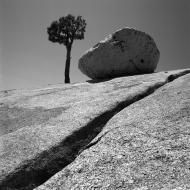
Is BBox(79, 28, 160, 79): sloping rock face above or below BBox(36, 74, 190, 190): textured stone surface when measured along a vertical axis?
above

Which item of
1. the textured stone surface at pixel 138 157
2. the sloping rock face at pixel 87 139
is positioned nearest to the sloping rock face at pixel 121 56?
the sloping rock face at pixel 87 139

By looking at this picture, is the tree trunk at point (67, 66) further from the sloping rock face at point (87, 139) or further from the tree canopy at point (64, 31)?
the sloping rock face at point (87, 139)

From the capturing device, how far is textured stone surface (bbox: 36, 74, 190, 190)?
6844 mm

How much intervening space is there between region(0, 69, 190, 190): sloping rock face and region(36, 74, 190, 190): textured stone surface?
3 cm

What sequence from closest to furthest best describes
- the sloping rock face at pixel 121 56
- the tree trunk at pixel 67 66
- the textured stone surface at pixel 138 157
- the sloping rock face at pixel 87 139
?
the textured stone surface at pixel 138 157, the sloping rock face at pixel 87 139, the sloping rock face at pixel 121 56, the tree trunk at pixel 67 66

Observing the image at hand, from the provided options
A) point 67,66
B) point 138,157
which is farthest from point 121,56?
point 67,66

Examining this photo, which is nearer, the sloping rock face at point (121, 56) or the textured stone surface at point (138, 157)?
the textured stone surface at point (138, 157)

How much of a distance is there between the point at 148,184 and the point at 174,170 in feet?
2.91

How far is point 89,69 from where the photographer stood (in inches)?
973

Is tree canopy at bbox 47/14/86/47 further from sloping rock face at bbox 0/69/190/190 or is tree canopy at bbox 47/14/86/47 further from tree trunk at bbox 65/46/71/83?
sloping rock face at bbox 0/69/190/190

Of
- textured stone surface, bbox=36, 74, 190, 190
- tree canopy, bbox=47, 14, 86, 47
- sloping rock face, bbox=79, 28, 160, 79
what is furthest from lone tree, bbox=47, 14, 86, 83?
textured stone surface, bbox=36, 74, 190, 190

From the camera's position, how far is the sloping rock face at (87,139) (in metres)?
7.63

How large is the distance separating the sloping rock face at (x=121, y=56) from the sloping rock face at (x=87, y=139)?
837 cm

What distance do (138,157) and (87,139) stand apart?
302 cm
